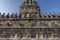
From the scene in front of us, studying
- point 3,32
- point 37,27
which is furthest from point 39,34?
point 3,32

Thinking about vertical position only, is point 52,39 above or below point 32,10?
below

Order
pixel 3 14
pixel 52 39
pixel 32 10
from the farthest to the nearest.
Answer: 1. pixel 32 10
2. pixel 3 14
3. pixel 52 39

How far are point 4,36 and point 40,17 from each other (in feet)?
27.6

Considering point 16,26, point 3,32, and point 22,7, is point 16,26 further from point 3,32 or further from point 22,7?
point 22,7

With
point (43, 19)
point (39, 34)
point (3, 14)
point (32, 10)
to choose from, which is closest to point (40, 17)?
point (43, 19)

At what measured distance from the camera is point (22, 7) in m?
30.2

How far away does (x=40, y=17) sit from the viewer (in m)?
26.8

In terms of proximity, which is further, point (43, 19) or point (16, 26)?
point (43, 19)

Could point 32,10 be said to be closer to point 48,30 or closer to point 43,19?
point 43,19

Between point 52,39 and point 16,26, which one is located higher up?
point 16,26

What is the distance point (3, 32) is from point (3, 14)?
612cm

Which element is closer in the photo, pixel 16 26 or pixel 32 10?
pixel 16 26

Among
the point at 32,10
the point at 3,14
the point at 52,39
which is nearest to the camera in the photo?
the point at 52,39

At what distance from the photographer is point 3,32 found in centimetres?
2006
